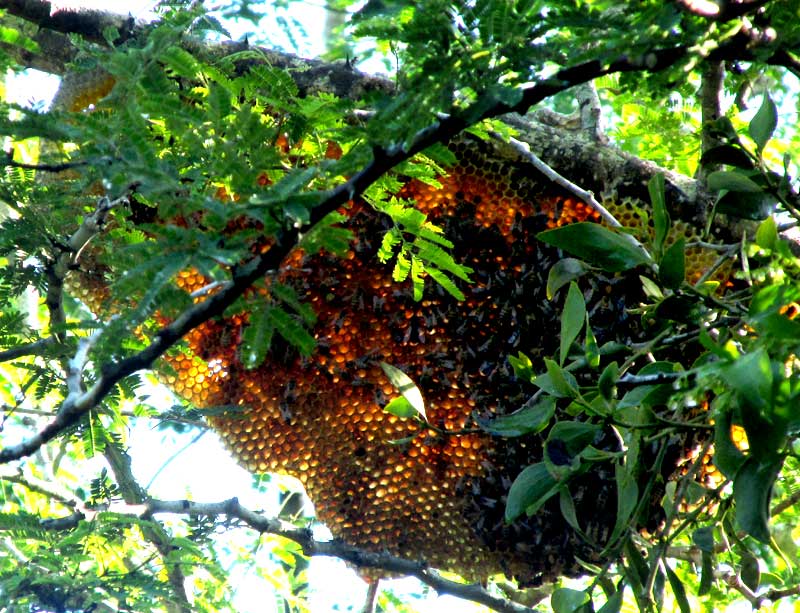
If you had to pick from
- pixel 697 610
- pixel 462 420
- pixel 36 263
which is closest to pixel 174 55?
pixel 36 263

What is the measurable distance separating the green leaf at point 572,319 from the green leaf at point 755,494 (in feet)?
0.96

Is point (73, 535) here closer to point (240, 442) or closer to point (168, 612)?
point (240, 442)

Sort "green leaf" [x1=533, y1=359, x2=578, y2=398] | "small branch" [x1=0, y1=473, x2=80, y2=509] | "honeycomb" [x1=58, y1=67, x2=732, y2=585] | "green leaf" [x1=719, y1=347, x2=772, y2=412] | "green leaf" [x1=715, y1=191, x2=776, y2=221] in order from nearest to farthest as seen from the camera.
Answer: "green leaf" [x1=719, y1=347, x2=772, y2=412] → "green leaf" [x1=533, y1=359, x2=578, y2=398] → "green leaf" [x1=715, y1=191, x2=776, y2=221] → "honeycomb" [x1=58, y1=67, x2=732, y2=585] → "small branch" [x1=0, y1=473, x2=80, y2=509]

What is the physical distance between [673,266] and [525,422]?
0.97ft

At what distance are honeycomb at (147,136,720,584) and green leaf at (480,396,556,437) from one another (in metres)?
0.47

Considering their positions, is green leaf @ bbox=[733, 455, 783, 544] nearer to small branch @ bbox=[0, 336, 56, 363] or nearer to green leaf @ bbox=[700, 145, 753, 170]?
green leaf @ bbox=[700, 145, 753, 170]

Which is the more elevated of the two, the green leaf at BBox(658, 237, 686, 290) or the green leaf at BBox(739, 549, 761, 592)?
the green leaf at BBox(658, 237, 686, 290)

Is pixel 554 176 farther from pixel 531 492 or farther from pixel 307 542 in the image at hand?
pixel 307 542

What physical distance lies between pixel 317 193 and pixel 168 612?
2764 millimetres

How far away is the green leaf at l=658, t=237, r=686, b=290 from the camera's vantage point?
117 centimetres

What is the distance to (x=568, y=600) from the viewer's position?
53.2 inches

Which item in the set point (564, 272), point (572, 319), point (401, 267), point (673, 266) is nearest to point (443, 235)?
point (401, 267)

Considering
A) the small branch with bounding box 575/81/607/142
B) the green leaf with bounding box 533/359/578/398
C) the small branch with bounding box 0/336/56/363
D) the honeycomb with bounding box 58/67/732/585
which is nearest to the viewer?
the green leaf with bounding box 533/359/578/398

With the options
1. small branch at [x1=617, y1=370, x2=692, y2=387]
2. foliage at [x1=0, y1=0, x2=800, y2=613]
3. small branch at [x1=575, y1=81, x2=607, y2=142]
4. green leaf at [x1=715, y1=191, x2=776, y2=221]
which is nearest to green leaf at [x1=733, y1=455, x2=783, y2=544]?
foliage at [x1=0, y1=0, x2=800, y2=613]
